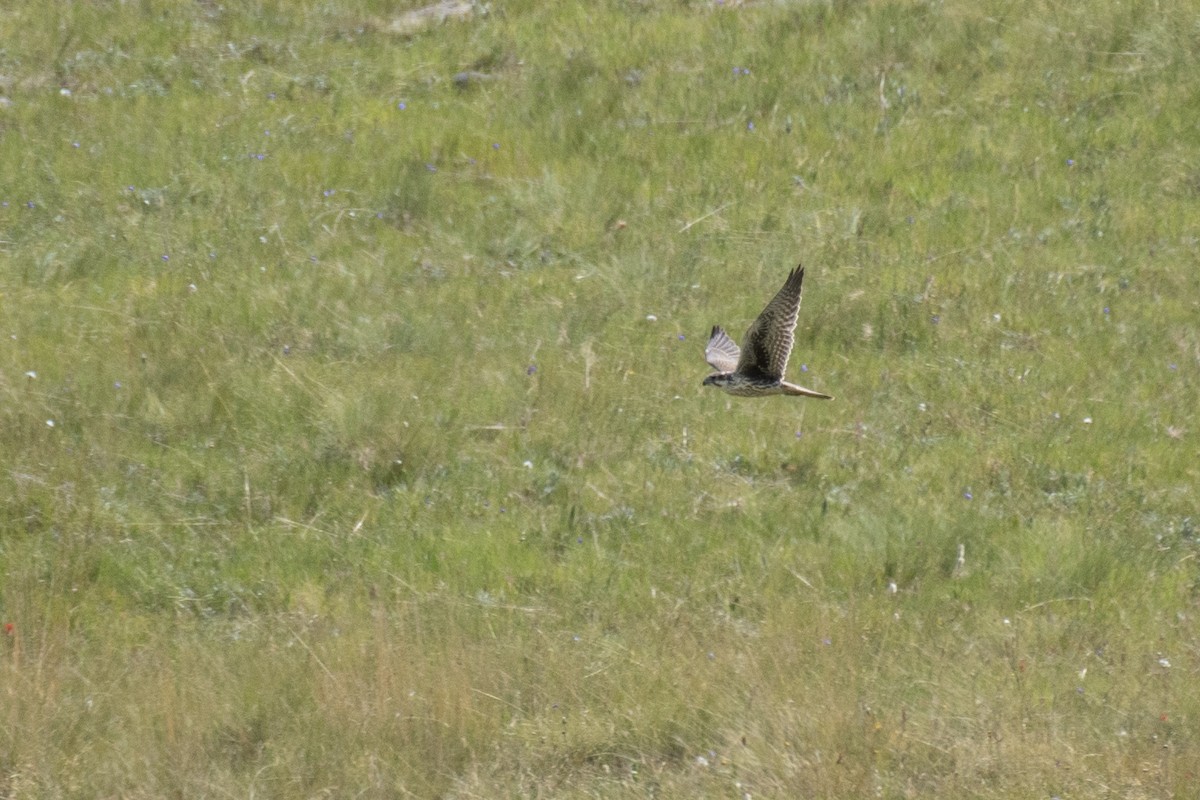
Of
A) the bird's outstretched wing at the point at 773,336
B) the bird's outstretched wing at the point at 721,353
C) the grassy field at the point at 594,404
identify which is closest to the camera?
the grassy field at the point at 594,404

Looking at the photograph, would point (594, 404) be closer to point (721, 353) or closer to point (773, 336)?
point (721, 353)

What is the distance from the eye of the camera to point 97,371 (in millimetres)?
8398

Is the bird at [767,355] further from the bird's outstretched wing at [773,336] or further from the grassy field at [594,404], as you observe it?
the grassy field at [594,404]

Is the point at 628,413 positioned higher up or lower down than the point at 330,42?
lower down

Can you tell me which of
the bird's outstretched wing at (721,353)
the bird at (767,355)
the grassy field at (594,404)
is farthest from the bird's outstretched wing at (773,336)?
the grassy field at (594,404)

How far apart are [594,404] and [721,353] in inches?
28.5

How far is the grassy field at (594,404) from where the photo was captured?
555 cm

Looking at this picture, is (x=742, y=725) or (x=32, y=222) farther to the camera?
(x=32, y=222)

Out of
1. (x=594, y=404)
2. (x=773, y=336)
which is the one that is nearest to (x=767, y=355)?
(x=773, y=336)

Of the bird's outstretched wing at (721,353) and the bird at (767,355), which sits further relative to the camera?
the bird's outstretched wing at (721,353)

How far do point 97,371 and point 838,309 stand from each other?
11.9 ft

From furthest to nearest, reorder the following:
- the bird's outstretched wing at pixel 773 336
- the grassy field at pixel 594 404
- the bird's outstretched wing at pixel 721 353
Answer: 1. the bird's outstretched wing at pixel 721 353
2. the bird's outstretched wing at pixel 773 336
3. the grassy field at pixel 594 404

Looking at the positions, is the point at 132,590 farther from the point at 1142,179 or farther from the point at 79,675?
the point at 1142,179

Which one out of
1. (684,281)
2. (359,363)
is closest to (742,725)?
(359,363)
